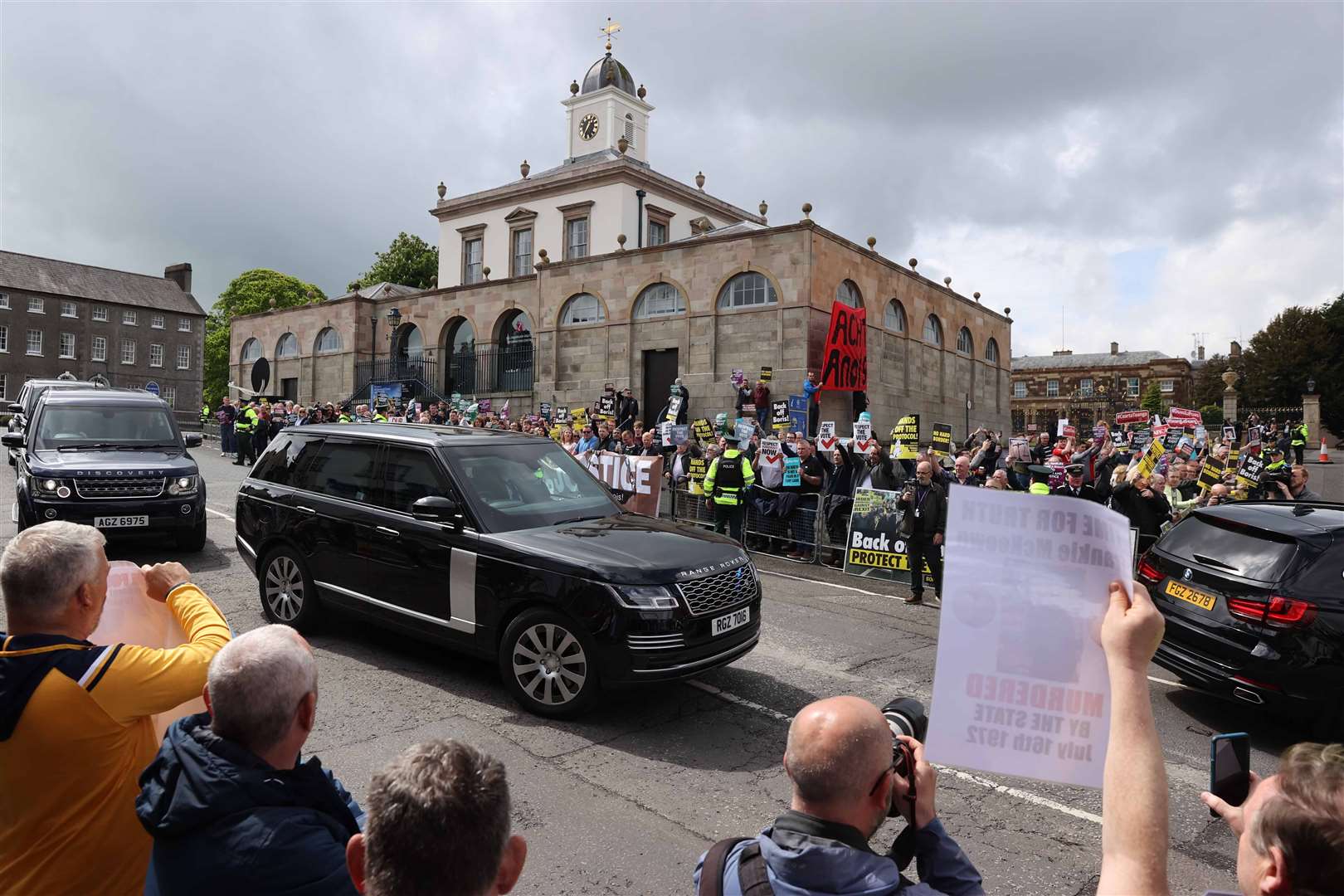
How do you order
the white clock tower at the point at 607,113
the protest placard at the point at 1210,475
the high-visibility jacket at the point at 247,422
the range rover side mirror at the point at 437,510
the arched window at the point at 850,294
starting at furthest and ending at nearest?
1. the white clock tower at the point at 607,113
2. the arched window at the point at 850,294
3. the high-visibility jacket at the point at 247,422
4. the protest placard at the point at 1210,475
5. the range rover side mirror at the point at 437,510

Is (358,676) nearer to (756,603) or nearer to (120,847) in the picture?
(756,603)

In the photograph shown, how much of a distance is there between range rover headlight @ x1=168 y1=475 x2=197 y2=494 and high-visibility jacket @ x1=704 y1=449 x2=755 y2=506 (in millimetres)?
7212

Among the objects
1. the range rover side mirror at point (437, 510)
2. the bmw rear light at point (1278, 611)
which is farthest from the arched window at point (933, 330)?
the range rover side mirror at point (437, 510)

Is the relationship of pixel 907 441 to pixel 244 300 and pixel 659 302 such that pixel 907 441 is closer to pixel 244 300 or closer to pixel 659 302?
pixel 659 302

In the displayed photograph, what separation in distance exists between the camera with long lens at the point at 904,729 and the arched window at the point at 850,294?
81.1ft

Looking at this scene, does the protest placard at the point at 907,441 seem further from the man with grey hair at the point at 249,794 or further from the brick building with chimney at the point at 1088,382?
the brick building with chimney at the point at 1088,382

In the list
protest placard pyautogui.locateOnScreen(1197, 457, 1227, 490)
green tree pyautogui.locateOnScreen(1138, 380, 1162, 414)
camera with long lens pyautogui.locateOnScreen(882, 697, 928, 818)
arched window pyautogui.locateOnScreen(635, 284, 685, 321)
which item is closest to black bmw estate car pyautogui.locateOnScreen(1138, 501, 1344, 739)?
camera with long lens pyautogui.locateOnScreen(882, 697, 928, 818)

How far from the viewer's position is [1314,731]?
18.7ft

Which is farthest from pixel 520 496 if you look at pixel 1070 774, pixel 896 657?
pixel 1070 774

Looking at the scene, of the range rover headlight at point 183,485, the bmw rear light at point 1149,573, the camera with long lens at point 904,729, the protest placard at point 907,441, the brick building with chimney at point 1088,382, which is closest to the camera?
the camera with long lens at point 904,729

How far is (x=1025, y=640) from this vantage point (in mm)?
1646

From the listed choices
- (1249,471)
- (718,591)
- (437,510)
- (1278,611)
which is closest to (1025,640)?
(718,591)

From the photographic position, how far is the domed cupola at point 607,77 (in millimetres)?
45366

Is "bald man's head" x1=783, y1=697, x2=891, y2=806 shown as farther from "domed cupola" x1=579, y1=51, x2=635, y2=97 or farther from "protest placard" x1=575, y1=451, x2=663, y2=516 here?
"domed cupola" x1=579, y1=51, x2=635, y2=97
